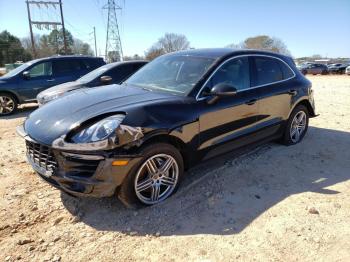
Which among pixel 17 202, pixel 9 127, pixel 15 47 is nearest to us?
pixel 17 202

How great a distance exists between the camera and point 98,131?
324 cm

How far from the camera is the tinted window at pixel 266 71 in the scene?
15.9 feet

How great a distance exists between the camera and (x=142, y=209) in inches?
142

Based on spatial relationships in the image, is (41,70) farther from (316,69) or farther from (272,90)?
(316,69)

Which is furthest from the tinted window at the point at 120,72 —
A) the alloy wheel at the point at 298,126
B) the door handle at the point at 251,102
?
the door handle at the point at 251,102

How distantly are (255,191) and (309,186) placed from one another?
2.41 feet

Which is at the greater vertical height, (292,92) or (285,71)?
(285,71)

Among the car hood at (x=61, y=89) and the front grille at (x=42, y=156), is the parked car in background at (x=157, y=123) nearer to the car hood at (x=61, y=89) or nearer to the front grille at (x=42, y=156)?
the front grille at (x=42, y=156)

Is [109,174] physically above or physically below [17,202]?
above

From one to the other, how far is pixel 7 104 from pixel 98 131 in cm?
772

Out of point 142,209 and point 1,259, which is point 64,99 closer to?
point 142,209

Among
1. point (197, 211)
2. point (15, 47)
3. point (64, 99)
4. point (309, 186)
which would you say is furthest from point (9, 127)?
point (15, 47)

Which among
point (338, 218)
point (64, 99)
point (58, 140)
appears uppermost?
point (64, 99)


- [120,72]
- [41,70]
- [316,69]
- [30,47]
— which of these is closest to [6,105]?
[41,70]
